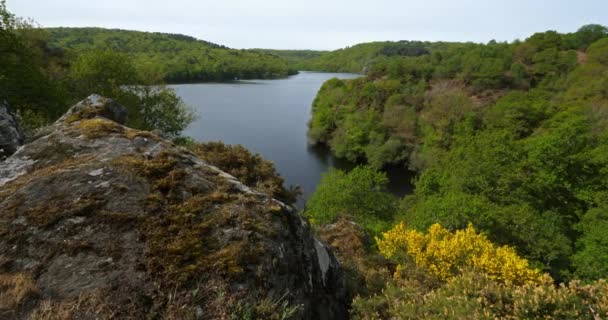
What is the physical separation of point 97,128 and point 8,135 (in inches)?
121

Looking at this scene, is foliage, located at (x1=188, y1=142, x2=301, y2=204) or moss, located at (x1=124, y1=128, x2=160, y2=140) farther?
foliage, located at (x1=188, y1=142, x2=301, y2=204)

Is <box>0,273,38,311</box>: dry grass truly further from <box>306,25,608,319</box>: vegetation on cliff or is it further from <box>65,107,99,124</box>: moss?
<box>306,25,608,319</box>: vegetation on cliff

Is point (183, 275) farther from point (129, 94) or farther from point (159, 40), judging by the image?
point (159, 40)

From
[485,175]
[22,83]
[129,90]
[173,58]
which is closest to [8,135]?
[22,83]

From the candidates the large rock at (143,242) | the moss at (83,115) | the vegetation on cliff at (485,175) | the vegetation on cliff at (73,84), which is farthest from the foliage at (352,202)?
the large rock at (143,242)

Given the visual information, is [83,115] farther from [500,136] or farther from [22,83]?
[500,136]

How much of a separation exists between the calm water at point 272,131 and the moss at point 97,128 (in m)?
24.8

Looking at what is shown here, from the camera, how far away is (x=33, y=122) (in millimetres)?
12836

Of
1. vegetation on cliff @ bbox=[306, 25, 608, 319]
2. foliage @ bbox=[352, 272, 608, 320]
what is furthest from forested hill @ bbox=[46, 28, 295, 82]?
foliage @ bbox=[352, 272, 608, 320]

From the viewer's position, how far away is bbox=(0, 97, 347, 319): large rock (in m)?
3.36

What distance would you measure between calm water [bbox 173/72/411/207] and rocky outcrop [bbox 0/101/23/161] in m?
23.9

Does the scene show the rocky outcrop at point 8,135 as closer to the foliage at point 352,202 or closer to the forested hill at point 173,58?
the foliage at point 352,202

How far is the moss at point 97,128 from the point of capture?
18.4 feet

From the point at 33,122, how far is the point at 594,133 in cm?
3372
